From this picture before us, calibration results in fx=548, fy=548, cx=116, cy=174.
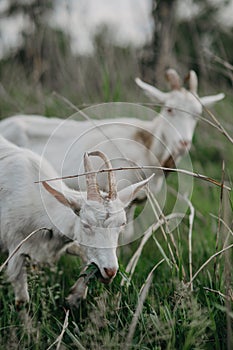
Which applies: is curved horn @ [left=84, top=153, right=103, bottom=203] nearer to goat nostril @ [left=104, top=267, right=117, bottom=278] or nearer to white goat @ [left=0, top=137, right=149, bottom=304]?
white goat @ [left=0, top=137, right=149, bottom=304]

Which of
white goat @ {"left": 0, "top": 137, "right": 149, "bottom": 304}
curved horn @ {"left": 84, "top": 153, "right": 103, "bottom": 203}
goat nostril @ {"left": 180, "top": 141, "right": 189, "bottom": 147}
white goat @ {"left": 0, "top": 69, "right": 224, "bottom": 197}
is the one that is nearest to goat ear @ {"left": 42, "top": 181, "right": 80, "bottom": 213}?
white goat @ {"left": 0, "top": 137, "right": 149, "bottom": 304}

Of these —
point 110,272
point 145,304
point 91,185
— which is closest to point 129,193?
point 91,185

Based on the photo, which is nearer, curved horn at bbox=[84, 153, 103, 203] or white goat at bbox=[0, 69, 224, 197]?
curved horn at bbox=[84, 153, 103, 203]

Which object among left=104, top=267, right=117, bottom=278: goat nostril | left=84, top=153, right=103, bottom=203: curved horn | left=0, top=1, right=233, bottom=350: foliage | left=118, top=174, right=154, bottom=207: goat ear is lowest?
left=0, top=1, right=233, bottom=350: foliage

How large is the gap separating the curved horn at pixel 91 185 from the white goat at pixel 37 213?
4cm

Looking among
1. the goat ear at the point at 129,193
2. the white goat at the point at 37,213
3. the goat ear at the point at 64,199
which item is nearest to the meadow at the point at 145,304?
the white goat at the point at 37,213

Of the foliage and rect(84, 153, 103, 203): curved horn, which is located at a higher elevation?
rect(84, 153, 103, 203): curved horn

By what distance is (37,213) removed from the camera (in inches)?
115

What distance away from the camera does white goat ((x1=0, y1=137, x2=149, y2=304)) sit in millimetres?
2582

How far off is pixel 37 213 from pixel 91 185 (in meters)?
0.56

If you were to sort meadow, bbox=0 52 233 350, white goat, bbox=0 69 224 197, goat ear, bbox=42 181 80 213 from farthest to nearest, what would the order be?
1. white goat, bbox=0 69 224 197
2. goat ear, bbox=42 181 80 213
3. meadow, bbox=0 52 233 350

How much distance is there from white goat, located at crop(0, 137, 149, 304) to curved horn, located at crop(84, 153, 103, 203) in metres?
0.04

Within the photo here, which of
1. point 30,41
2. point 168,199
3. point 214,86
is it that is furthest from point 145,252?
point 214,86

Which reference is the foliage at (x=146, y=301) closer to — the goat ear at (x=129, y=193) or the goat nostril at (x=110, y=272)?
the goat nostril at (x=110, y=272)
